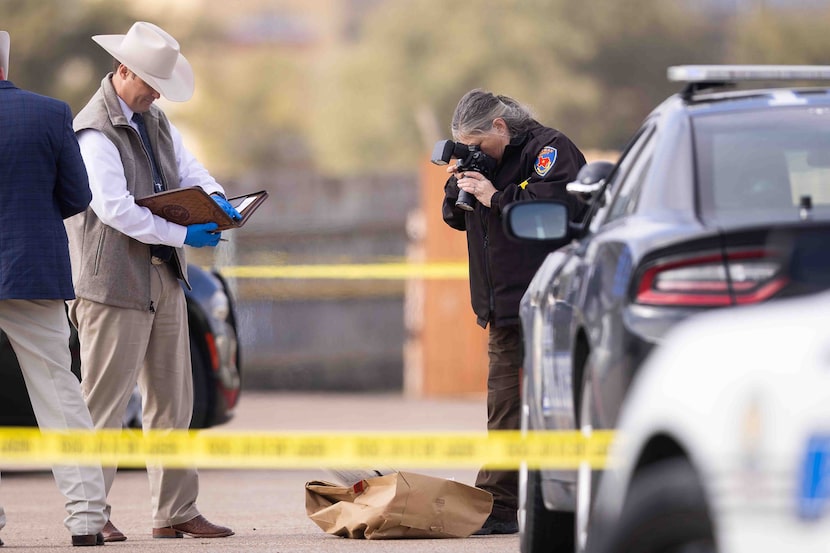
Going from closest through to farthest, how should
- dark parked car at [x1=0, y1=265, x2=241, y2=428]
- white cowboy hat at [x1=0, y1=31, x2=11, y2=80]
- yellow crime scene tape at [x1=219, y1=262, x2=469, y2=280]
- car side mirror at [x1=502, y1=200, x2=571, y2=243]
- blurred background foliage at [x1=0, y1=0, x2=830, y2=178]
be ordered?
car side mirror at [x1=502, y1=200, x2=571, y2=243] → white cowboy hat at [x1=0, y1=31, x2=11, y2=80] → dark parked car at [x1=0, y1=265, x2=241, y2=428] → yellow crime scene tape at [x1=219, y1=262, x2=469, y2=280] → blurred background foliage at [x1=0, y1=0, x2=830, y2=178]

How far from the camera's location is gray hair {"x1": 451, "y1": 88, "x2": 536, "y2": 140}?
7.68 m

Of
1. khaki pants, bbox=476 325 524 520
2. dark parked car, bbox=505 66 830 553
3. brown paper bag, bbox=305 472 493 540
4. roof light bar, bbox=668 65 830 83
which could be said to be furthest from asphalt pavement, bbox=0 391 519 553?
roof light bar, bbox=668 65 830 83

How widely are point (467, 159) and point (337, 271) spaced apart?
33.5ft

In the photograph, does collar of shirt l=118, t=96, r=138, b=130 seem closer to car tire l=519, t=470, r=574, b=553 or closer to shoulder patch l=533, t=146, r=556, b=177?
shoulder patch l=533, t=146, r=556, b=177

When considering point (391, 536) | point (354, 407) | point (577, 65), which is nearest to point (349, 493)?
point (391, 536)

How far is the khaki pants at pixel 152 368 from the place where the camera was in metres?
7.32

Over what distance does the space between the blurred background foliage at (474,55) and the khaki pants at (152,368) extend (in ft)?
103

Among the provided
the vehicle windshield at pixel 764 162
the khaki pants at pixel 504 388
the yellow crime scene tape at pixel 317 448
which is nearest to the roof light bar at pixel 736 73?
the vehicle windshield at pixel 764 162

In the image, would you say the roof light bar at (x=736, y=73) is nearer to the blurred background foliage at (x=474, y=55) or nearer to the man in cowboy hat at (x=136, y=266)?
the man in cowboy hat at (x=136, y=266)

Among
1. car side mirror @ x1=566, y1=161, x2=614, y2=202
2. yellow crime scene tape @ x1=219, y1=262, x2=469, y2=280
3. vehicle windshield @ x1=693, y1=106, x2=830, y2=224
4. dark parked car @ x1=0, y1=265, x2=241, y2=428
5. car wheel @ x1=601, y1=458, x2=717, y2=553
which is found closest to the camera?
car wheel @ x1=601, y1=458, x2=717, y2=553

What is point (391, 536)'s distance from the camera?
721 centimetres

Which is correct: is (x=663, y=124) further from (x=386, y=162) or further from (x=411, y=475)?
(x=386, y=162)

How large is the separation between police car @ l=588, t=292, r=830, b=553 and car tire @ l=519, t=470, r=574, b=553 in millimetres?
2460

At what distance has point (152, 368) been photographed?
7.54m
